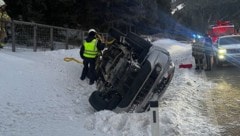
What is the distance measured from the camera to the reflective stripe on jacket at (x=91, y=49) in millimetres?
12232

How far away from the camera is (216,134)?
27.1 feet

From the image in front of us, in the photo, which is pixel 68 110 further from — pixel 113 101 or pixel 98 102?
pixel 113 101

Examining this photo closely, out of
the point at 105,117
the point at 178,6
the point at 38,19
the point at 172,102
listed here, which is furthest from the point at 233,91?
the point at 178,6

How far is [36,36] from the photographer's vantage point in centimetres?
1895

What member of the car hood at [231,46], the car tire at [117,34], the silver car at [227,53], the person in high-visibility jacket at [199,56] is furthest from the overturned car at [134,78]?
the car hood at [231,46]

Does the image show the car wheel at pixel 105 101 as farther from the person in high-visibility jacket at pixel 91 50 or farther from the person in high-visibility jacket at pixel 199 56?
the person in high-visibility jacket at pixel 199 56

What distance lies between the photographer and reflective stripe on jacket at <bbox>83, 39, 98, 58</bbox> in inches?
482

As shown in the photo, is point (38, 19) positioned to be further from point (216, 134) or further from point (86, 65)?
point (216, 134)

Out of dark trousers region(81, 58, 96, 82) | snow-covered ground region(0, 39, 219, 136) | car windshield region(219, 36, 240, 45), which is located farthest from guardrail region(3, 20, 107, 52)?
car windshield region(219, 36, 240, 45)

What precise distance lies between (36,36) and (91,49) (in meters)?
7.27

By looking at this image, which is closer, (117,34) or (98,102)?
A: (98,102)

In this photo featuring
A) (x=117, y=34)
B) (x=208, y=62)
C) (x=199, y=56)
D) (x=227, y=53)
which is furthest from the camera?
(x=227, y=53)

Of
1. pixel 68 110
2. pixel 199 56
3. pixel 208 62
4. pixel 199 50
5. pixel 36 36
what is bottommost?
pixel 68 110

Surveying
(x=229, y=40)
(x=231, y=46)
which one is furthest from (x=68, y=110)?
(x=229, y=40)
